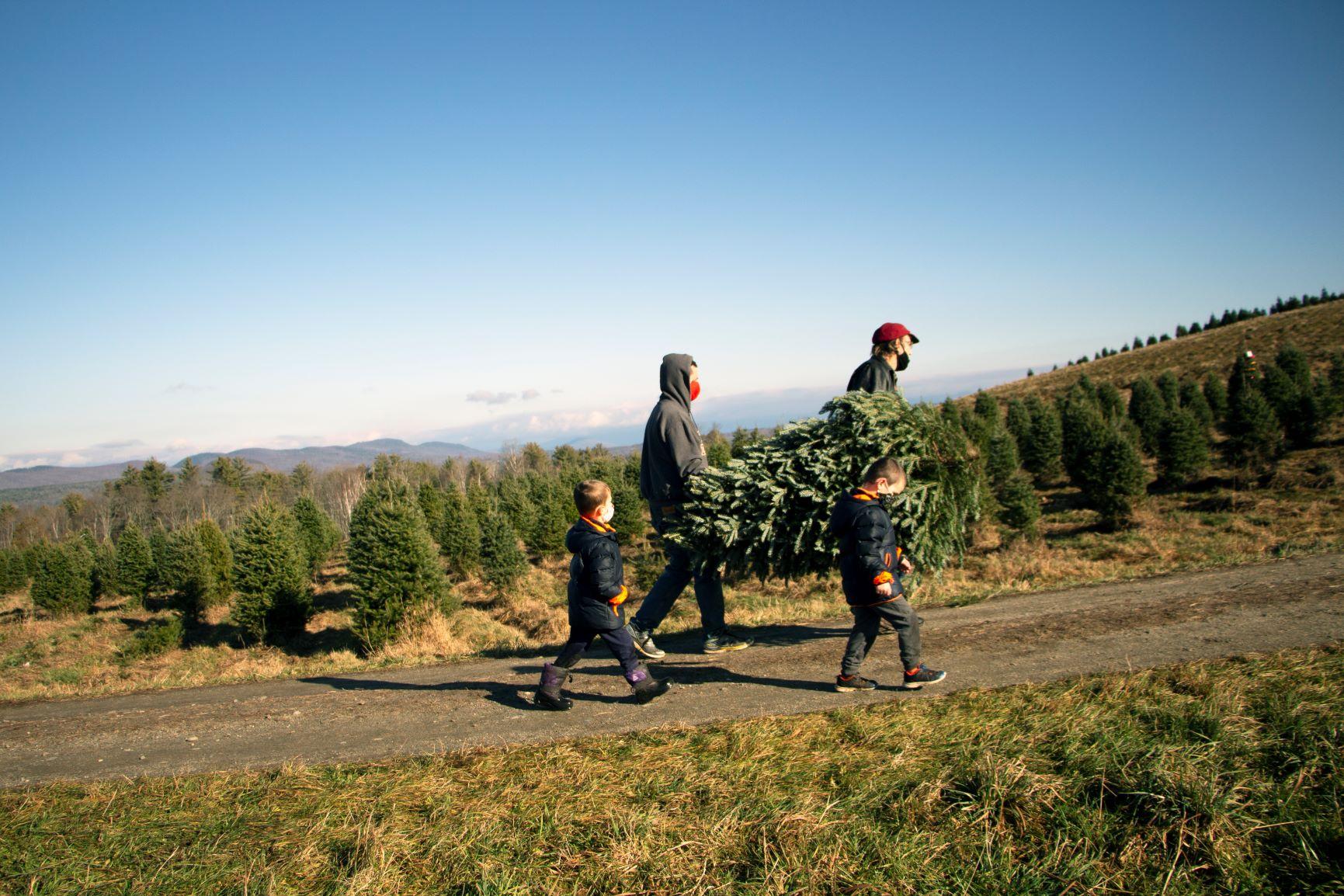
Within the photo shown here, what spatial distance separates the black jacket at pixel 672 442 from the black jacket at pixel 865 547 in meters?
1.72

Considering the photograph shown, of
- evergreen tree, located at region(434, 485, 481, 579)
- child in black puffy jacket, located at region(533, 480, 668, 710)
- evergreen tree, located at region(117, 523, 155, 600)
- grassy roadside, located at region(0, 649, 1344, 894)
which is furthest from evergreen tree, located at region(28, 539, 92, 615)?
child in black puffy jacket, located at region(533, 480, 668, 710)

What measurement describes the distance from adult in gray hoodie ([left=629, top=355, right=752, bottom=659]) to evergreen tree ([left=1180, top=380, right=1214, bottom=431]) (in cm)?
3290

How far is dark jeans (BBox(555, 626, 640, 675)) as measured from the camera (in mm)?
5320

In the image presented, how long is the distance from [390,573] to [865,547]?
1315 cm

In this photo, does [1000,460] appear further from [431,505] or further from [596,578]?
[596,578]

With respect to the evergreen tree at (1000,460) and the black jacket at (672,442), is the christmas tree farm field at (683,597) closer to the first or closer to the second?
the black jacket at (672,442)

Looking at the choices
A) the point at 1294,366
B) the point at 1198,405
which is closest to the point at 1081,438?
the point at 1198,405

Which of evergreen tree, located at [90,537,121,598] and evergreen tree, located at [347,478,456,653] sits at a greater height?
evergreen tree, located at [347,478,456,653]

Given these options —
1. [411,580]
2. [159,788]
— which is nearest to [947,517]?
[159,788]

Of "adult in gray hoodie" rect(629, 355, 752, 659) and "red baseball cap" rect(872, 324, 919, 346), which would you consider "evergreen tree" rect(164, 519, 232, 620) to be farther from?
"red baseball cap" rect(872, 324, 919, 346)

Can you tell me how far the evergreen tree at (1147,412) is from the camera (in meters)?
29.7

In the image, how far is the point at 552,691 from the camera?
5293 mm

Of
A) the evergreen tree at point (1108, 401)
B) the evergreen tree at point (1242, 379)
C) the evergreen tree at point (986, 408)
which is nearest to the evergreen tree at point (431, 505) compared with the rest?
the evergreen tree at point (986, 408)

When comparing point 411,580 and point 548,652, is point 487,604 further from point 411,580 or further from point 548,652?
point 548,652
